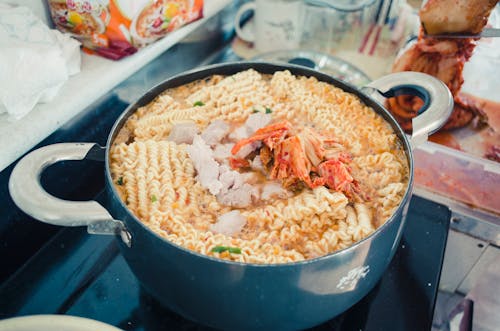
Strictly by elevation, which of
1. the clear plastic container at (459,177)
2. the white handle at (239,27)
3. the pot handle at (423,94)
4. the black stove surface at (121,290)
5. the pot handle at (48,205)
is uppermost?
the pot handle at (423,94)

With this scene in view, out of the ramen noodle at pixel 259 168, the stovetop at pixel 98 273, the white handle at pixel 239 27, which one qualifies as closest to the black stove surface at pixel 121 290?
the stovetop at pixel 98 273

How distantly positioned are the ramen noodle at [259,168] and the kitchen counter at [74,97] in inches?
8.1

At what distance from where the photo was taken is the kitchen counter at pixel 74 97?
1073mm

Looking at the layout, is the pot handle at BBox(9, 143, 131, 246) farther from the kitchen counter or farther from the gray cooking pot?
the kitchen counter

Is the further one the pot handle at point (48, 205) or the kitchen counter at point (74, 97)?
the kitchen counter at point (74, 97)

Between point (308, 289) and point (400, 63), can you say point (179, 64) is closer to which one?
point (400, 63)

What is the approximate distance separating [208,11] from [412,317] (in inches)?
47.2

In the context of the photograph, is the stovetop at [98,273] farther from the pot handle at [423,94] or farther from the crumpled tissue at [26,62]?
the pot handle at [423,94]

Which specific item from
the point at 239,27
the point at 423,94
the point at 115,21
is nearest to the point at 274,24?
the point at 239,27

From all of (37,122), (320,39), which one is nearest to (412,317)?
(37,122)

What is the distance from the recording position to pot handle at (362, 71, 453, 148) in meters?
1.02

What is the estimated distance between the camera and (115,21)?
4.17 feet

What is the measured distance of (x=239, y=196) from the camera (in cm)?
97

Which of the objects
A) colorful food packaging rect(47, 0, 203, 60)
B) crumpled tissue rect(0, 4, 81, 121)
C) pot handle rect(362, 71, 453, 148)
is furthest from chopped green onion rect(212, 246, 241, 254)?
colorful food packaging rect(47, 0, 203, 60)
